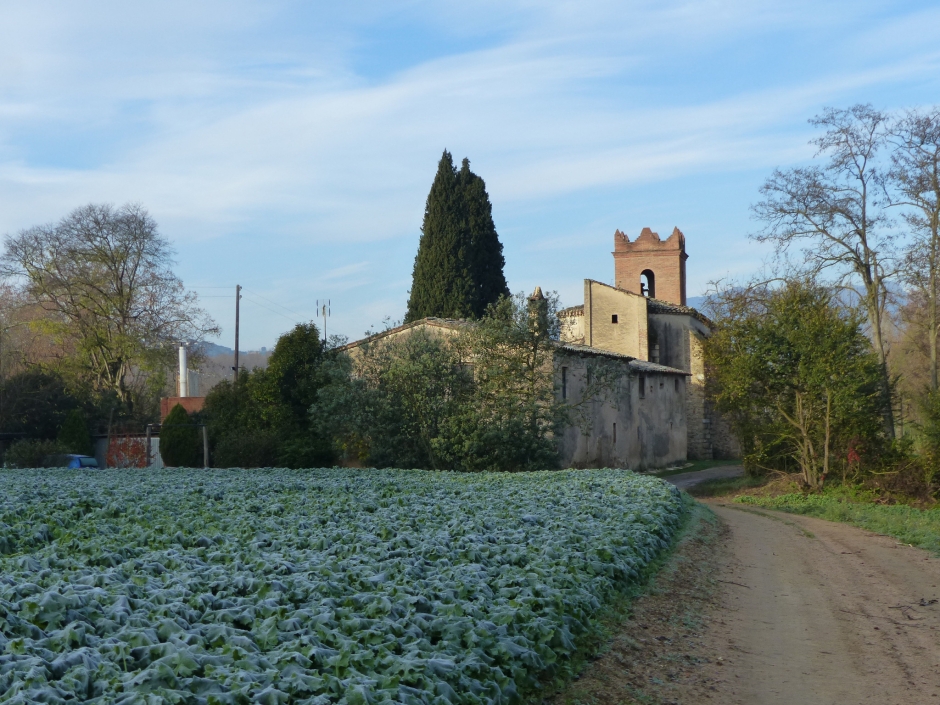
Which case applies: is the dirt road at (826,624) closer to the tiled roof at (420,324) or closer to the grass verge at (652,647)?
the grass verge at (652,647)

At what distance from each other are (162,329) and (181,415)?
1275 centimetres

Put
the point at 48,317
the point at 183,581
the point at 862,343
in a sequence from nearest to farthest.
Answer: the point at 183,581, the point at 862,343, the point at 48,317

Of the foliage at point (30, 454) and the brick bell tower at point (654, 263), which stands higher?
the brick bell tower at point (654, 263)

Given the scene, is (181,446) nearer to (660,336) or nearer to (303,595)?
(660,336)

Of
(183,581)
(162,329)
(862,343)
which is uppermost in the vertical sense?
(162,329)

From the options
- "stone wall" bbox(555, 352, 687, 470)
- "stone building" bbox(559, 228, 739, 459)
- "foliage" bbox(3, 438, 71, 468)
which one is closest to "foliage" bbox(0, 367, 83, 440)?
"foliage" bbox(3, 438, 71, 468)

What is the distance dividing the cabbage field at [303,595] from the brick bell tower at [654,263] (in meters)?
39.5

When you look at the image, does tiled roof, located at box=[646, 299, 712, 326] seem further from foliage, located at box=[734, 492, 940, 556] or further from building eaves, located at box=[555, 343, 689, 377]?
foliage, located at box=[734, 492, 940, 556]

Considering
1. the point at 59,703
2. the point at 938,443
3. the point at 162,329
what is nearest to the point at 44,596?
the point at 59,703

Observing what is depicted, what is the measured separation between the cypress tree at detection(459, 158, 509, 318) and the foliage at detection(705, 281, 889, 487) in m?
20.6

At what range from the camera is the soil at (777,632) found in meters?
7.15

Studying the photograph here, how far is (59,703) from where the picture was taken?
468 centimetres

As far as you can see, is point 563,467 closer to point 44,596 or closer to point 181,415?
point 181,415

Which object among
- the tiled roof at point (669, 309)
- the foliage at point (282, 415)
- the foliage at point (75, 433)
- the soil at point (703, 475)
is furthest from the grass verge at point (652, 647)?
the tiled roof at point (669, 309)
